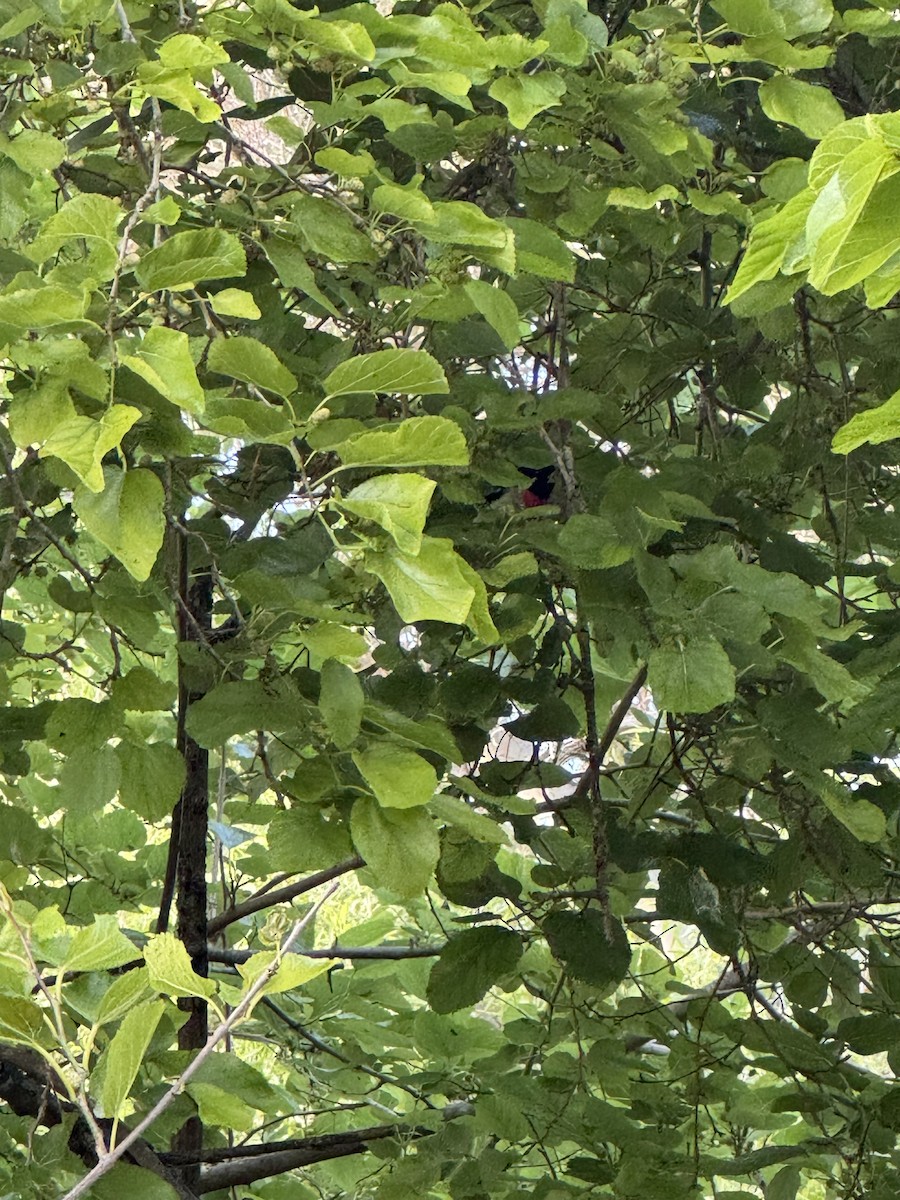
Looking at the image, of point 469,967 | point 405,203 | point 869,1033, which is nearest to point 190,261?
point 405,203

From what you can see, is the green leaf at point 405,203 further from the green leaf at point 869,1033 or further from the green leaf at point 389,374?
the green leaf at point 869,1033

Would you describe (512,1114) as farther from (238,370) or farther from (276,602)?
(238,370)

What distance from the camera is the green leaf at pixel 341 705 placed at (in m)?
0.61

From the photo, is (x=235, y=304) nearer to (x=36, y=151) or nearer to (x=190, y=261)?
(x=190, y=261)

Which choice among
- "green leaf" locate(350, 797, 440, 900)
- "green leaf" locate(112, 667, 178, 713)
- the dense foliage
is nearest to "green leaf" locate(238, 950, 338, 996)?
the dense foliage

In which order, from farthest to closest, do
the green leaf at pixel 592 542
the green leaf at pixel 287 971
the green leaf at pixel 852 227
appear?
the green leaf at pixel 592 542, the green leaf at pixel 287 971, the green leaf at pixel 852 227

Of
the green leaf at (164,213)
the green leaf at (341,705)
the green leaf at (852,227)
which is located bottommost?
the green leaf at (341,705)

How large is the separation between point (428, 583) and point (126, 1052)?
0.21 metres

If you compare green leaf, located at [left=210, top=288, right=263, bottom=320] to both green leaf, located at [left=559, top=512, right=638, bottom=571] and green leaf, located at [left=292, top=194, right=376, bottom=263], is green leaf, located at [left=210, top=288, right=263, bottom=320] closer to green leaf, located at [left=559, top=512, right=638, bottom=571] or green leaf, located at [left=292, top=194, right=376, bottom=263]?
green leaf, located at [left=292, top=194, right=376, bottom=263]

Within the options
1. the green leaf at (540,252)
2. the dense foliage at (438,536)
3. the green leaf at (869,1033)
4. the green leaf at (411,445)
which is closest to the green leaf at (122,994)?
the dense foliage at (438,536)

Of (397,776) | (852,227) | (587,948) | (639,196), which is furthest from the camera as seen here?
(587,948)

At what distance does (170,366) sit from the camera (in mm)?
514

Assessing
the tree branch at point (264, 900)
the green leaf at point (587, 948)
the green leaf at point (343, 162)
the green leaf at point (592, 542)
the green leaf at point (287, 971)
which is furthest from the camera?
the tree branch at point (264, 900)

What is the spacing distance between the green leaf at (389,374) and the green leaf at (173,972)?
0.73 feet
